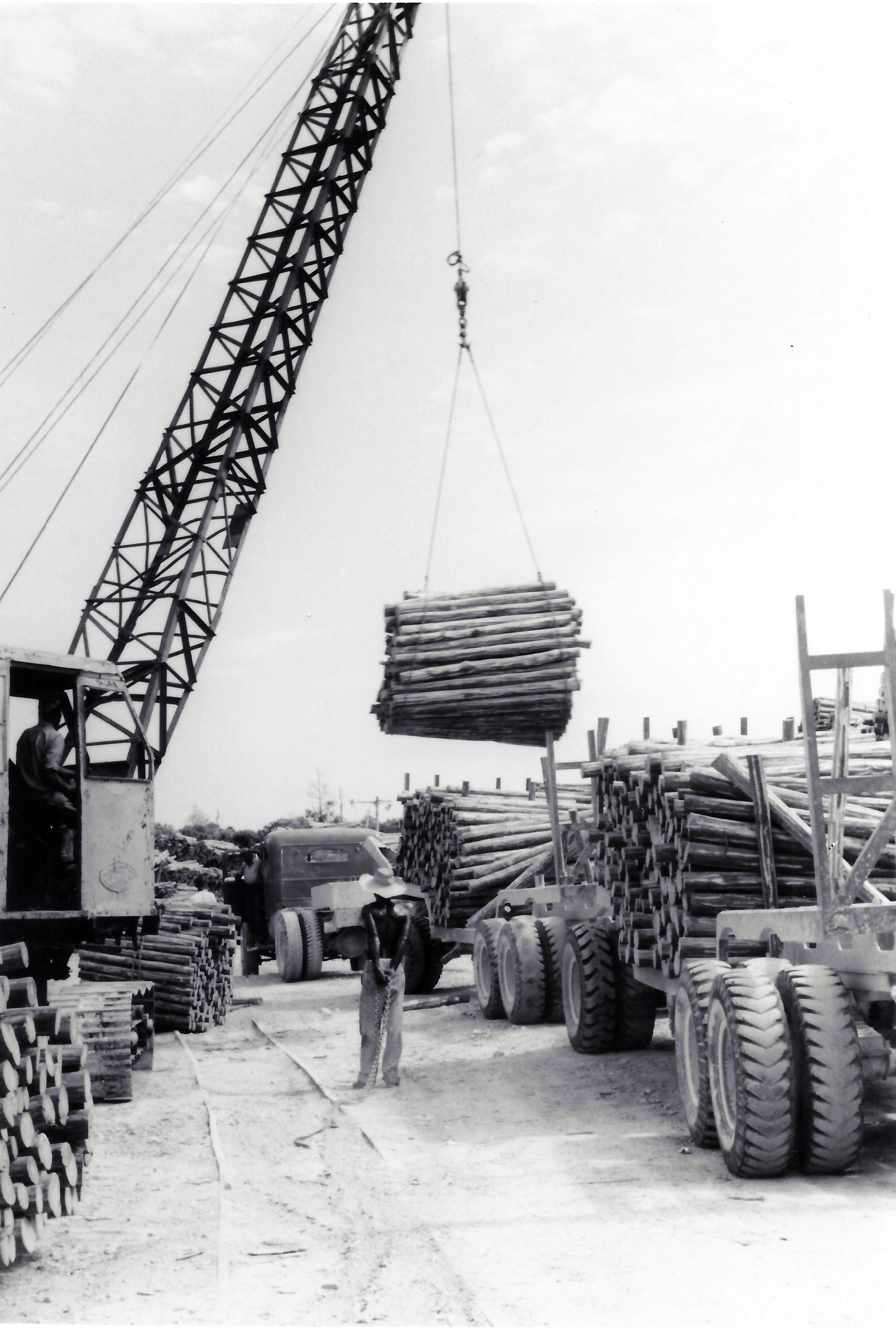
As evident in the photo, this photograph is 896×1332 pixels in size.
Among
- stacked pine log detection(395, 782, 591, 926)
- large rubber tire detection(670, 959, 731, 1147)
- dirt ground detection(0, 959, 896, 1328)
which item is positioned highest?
stacked pine log detection(395, 782, 591, 926)

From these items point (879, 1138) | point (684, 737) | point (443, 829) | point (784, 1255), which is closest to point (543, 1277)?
point (784, 1255)


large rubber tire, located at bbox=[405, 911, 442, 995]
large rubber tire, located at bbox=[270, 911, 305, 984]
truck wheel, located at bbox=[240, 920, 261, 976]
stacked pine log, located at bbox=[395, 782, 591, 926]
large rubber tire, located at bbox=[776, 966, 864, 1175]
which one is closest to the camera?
large rubber tire, located at bbox=[776, 966, 864, 1175]

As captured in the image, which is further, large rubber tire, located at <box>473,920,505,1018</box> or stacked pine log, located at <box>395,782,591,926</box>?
stacked pine log, located at <box>395,782,591,926</box>

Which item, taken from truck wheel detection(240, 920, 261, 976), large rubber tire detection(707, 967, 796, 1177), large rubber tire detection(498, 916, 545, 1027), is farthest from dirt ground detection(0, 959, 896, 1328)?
truck wheel detection(240, 920, 261, 976)

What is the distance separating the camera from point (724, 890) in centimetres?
902

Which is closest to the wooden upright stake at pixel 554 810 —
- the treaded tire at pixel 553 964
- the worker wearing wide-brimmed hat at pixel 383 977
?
the treaded tire at pixel 553 964

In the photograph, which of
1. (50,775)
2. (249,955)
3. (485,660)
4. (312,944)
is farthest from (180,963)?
(249,955)

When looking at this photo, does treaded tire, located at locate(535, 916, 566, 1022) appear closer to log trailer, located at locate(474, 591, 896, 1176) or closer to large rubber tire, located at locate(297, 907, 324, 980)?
log trailer, located at locate(474, 591, 896, 1176)

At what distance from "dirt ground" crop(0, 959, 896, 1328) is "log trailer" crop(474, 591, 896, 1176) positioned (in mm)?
310

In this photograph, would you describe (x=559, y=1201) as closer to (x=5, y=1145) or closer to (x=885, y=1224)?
(x=885, y=1224)

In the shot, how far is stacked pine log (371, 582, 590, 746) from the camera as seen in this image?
507 inches

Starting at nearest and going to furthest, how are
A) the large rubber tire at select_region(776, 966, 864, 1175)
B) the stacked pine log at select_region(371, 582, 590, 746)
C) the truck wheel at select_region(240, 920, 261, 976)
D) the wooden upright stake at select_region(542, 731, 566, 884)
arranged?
the large rubber tire at select_region(776, 966, 864, 1175) → the stacked pine log at select_region(371, 582, 590, 746) → the wooden upright stake at select_region(542, 731, 566, 884) → the truck wheel at select_region(240, 920, 261, 976)

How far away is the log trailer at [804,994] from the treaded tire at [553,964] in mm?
4990

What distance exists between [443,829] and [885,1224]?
11529mm
